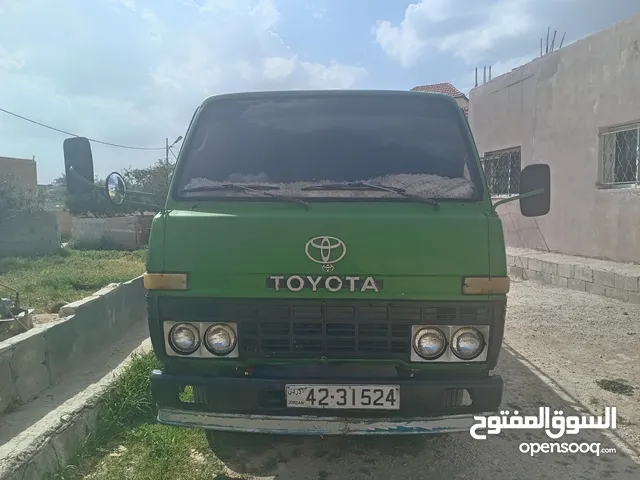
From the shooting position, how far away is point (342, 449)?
317 cm

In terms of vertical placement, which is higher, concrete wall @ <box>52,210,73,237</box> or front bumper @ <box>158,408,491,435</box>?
A: concrete wall @ <box>52,210,73,237</box>

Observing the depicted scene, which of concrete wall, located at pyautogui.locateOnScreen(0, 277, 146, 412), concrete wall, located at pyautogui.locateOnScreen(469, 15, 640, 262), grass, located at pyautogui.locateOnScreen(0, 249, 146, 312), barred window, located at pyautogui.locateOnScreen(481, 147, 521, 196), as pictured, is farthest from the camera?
barred window, located at pyautogui.locateOnScreen(481, 147, 521, 196)

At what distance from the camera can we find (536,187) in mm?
3189

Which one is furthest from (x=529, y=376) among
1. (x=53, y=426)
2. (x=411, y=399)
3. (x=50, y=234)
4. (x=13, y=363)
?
(x=50, y=234)

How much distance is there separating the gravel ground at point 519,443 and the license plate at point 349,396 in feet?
2.05

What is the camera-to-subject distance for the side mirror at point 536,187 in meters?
3.16

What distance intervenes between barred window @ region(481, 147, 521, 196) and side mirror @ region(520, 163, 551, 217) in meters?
8.05

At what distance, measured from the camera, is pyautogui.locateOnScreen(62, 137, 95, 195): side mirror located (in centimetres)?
313

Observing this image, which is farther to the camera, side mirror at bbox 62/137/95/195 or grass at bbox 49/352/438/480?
side mirror at bbox 62/137/95/195

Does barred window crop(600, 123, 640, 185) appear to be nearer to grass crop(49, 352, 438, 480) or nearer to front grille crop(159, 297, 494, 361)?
grass crop(49, 352, 438, 480)

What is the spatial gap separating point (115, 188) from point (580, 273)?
283 inches

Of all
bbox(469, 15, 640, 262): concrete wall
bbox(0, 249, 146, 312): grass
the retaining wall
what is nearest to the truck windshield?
the retaining wall

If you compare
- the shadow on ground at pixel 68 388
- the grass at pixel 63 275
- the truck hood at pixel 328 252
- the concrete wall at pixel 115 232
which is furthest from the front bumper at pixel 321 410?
the concrete wall at pixel 115 232

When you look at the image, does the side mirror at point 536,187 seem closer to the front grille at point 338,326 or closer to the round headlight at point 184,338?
the front grille at point 338,326
